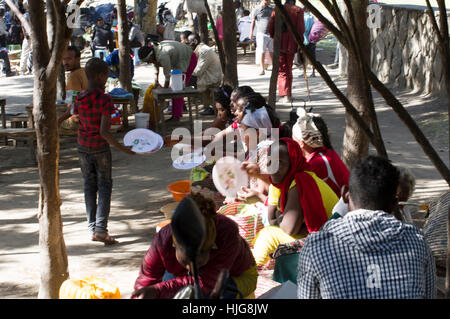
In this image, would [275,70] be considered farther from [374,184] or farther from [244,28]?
[244,28]

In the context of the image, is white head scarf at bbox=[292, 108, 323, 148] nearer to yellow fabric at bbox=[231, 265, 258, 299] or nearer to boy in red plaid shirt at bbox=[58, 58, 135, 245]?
boy in red plaid shirt at bbox=[58, 58, 135, 245]

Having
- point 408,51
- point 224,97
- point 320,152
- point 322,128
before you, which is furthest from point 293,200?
point 408,51

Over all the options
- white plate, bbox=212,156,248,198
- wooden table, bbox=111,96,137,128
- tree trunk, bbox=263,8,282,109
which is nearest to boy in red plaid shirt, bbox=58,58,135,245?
white plate, bbox=212,156,248,198

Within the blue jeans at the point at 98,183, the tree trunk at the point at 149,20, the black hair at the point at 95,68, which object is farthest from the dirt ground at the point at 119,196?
the tree trunk at the point at 149,20

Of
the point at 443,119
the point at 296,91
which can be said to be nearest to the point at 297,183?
the point at 443,119

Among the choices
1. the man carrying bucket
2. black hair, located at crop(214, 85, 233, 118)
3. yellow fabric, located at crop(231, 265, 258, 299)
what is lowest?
yellow fabric, located at crop(231, 265, 258, 299)

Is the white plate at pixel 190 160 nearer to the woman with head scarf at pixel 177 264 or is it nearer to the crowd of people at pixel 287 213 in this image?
the crowd of people at pixel 287 213

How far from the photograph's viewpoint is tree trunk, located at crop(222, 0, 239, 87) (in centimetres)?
917

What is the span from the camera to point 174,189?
6.70 metres

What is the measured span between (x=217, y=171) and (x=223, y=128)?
147cm

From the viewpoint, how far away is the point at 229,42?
9172mm

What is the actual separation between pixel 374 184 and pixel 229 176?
94.3 inches

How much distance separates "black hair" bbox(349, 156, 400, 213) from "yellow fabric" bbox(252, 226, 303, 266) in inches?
58.6

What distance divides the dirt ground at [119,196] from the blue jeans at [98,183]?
0.27 m
